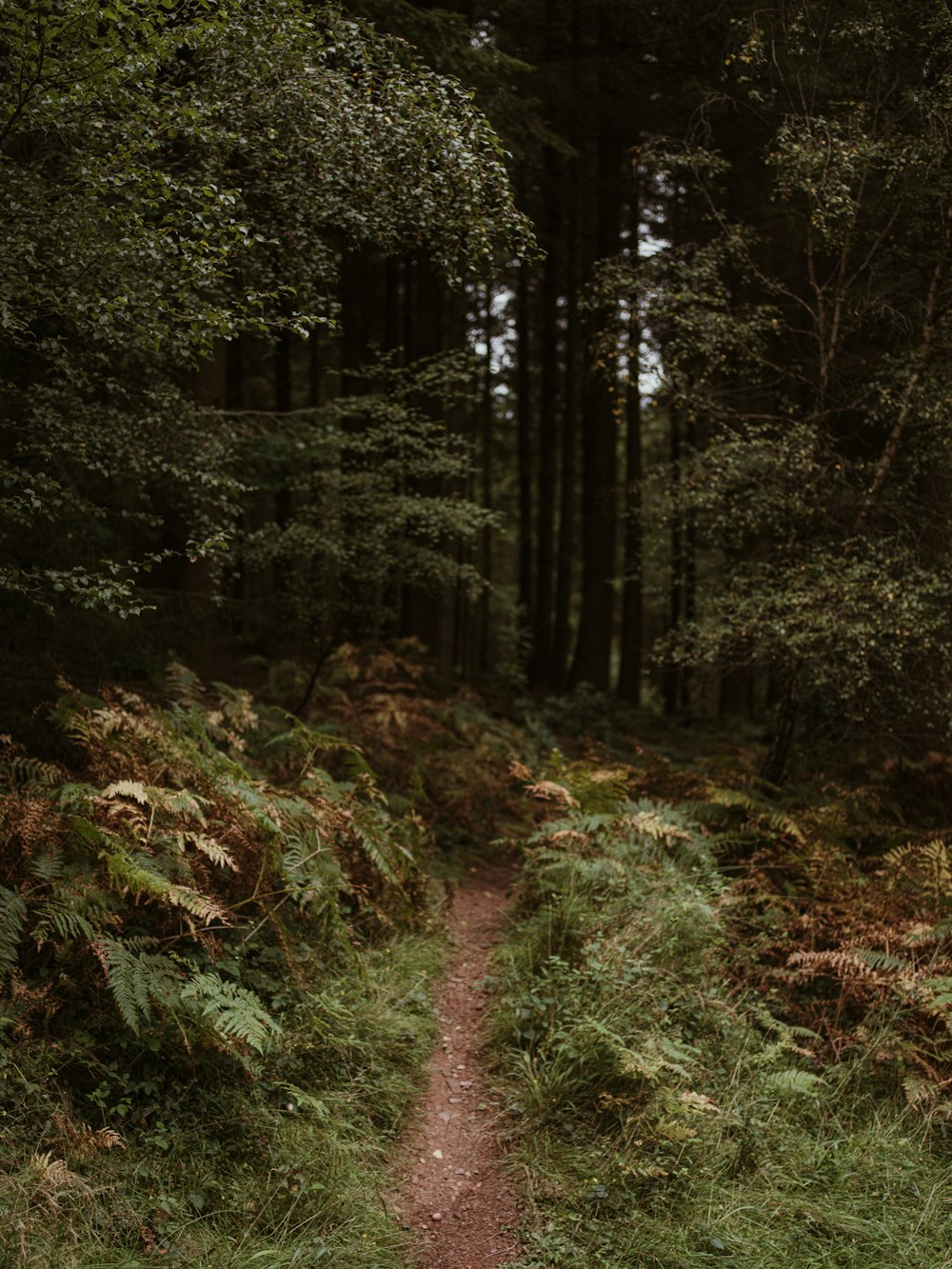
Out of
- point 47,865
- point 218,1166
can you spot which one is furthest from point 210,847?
point 218,1166

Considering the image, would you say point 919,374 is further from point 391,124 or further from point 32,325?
point 32,325

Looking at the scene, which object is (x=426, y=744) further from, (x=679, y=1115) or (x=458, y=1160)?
(x=679, y=1115)

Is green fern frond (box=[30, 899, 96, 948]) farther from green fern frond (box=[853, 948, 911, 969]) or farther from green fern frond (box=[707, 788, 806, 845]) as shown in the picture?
green fern frond (box=[707, 788, 806, 845])

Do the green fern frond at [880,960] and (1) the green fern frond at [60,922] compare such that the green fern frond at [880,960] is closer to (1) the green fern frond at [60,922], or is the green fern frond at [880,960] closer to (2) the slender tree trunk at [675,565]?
(2) the slender tree trunk at [675,565]

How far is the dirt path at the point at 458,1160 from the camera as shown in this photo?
396 cm

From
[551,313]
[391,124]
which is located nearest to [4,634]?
[391,124]

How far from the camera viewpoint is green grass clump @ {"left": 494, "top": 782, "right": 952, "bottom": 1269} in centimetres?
387

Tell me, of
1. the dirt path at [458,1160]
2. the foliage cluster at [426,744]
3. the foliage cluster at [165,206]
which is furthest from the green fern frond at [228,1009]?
the foliage cluster at [426,744]

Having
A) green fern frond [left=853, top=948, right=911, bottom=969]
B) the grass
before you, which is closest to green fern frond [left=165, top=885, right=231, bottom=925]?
the grass

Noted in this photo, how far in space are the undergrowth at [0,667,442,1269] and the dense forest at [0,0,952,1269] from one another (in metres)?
0.03

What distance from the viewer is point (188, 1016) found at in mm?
4258

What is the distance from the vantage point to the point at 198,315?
14.8 ft

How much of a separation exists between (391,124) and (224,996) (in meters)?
Result: 5.00

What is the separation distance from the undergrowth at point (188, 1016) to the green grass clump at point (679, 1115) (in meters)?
0.74
